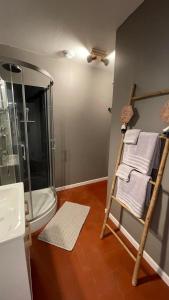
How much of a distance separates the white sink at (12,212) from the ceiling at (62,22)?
1.71 m

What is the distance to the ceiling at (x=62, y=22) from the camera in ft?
4.74

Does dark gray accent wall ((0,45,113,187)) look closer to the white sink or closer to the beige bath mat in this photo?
the beige bath mat

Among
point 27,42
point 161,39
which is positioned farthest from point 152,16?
point 27,42

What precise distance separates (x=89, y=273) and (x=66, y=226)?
0.66 meters

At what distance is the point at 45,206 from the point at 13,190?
3.60 ft

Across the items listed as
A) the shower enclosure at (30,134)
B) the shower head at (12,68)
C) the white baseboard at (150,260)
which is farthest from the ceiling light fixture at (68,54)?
the white baseboard at (150,260)

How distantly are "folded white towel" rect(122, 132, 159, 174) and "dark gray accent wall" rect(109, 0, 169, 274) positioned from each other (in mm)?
116

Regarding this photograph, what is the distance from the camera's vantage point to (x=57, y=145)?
9.34ft

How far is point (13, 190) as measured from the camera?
1205mm

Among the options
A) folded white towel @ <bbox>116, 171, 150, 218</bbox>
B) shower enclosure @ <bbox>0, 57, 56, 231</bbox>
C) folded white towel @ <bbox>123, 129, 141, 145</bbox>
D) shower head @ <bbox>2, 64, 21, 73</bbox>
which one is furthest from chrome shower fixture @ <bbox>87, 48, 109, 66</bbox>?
folded white towel @ <bbox>116, 171, 150, 218</bbox>

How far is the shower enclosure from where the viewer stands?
197cm

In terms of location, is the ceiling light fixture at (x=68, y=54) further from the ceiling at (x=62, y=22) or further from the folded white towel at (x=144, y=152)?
the folded white towel at (x=144, y=152)

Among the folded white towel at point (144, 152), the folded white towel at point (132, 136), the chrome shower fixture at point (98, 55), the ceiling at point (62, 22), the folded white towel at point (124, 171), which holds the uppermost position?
the ceiling at point (62, 22)

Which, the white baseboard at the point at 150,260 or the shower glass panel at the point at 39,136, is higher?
the shower glass panel at the point at 39,136
